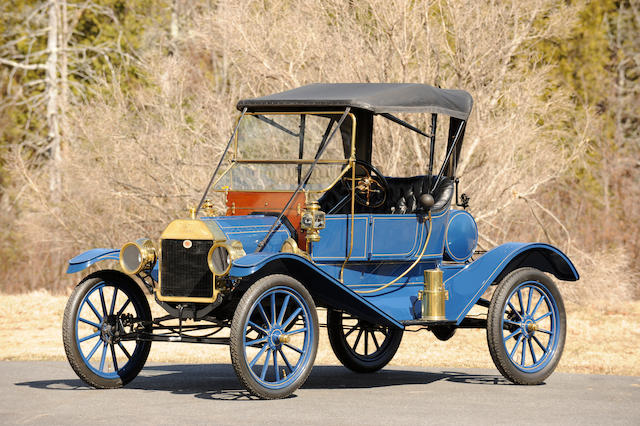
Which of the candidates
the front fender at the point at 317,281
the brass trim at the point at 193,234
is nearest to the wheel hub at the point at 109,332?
the brass trim at the point at 193,234

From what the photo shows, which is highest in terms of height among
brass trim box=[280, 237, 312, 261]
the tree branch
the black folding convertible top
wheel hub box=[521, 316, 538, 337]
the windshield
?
the tree branch

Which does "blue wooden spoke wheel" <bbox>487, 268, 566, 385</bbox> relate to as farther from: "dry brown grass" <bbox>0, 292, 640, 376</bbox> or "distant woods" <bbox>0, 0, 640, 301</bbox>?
"distant woods" <bbox>0, 0, 640, 301</bbox>

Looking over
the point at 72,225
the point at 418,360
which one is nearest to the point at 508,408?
the point at 418,360

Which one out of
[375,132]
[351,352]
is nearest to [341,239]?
[351,352]

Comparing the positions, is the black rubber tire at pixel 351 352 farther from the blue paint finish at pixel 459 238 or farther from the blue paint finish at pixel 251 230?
the blue paint finish at pixel 251 230

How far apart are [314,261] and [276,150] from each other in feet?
3.86

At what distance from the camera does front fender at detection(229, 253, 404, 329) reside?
761 cm

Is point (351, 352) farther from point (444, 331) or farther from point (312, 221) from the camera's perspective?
point (312, 221)

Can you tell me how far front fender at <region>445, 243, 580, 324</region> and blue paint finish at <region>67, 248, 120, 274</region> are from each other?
9.33 ft

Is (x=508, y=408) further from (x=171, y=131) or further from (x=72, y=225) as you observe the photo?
(x=72, y=225)

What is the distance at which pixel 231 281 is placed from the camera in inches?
319

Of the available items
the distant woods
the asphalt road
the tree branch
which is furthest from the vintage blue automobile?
the tree branch

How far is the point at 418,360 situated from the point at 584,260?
5839 mm

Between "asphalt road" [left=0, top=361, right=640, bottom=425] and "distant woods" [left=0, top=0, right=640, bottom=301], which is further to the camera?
"distant woods" [left=0, top=0, right=640, bottom=301]
